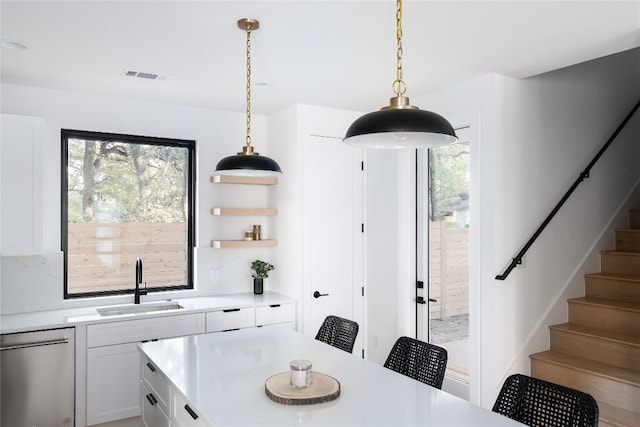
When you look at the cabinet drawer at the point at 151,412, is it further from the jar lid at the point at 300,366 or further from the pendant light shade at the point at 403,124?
the pendant light shade at the point at 403,124

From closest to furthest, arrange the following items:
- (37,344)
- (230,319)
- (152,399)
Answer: (152,399) < (37,344) < (230,319)

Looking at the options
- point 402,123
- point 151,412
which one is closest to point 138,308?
point 151,412

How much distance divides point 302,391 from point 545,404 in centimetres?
99

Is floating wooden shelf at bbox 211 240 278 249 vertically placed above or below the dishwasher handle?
above

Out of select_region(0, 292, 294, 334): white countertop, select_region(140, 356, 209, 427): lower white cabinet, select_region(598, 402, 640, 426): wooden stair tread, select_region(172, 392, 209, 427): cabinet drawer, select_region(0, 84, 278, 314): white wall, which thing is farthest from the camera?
select_region(0, 84, 278, 314): white wall

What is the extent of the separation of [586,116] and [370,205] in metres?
2.06

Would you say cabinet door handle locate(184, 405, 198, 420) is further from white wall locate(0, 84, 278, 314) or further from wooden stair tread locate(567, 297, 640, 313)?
wooden stair tread locate(567, 297, 640, 313)

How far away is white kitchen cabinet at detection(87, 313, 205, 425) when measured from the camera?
3.47 metres

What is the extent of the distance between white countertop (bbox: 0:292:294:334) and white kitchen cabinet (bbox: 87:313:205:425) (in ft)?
0.19

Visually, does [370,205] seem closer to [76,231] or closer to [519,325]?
[519,325]

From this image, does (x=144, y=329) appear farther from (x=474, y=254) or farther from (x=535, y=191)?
(x=535, y=191)

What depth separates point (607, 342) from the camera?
11.5 feet

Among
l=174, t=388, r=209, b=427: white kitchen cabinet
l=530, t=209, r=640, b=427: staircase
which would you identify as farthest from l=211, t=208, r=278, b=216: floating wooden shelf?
l=530, t=209, r=640, b=427: staircase

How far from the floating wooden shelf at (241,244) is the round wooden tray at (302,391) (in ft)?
7.38
